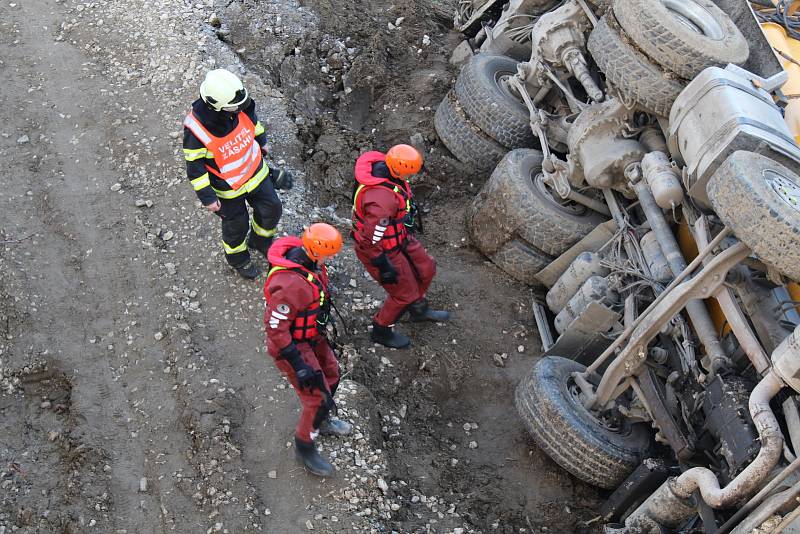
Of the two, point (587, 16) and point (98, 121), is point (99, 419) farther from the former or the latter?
point (587, 16)

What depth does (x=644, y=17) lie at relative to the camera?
6.46 metres

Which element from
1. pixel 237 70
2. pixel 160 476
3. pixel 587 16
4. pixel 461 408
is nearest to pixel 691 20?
pixel 587 16

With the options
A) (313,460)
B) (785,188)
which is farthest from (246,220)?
(785,188)

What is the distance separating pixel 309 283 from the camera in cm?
537

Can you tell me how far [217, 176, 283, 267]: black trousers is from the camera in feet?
22.1

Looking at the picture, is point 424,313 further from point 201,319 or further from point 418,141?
point 418,141

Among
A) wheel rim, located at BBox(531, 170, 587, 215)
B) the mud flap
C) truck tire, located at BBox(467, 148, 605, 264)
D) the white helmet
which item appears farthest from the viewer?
wheel rim, located at BBox(531, 170, 587, 215)

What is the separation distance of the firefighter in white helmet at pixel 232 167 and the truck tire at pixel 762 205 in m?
3.56

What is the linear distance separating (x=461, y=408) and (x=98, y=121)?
192 inches

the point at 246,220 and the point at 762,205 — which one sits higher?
the point at 762,205

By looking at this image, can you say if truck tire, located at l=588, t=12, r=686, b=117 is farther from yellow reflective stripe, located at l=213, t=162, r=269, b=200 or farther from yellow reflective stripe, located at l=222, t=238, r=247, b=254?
yellow reflective stripe, located at l=222, t=238, r=247, b=254

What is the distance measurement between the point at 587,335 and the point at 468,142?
293 centimetres

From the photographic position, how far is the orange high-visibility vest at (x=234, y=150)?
6.28m

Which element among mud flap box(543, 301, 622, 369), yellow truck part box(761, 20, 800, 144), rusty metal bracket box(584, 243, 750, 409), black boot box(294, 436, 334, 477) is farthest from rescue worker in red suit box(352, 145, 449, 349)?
yellow truck part box(761, 20, 800, 144)
